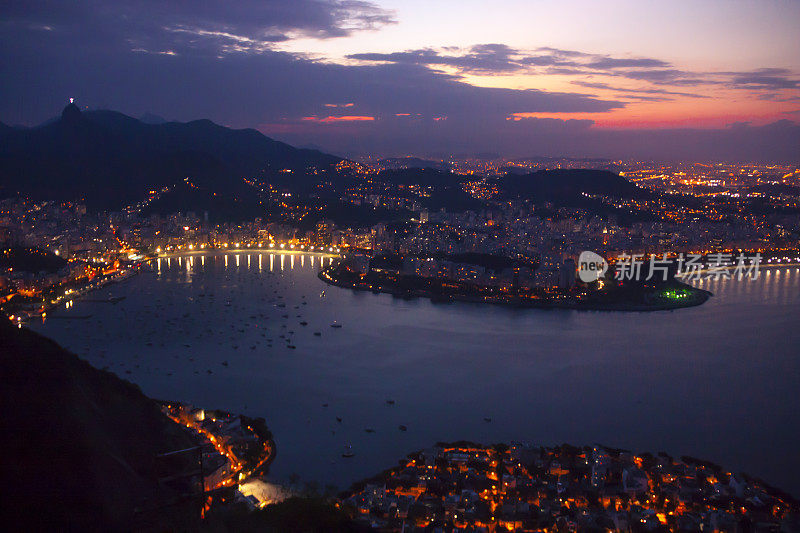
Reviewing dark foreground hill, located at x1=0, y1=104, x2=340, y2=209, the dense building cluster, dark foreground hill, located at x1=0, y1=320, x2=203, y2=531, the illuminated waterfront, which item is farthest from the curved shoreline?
dark foreground hill, located at x1=0, y1=104, x2=340, y2=209

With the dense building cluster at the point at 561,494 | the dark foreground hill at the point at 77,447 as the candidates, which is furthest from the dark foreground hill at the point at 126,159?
the dense building cluster at the point at 561,494

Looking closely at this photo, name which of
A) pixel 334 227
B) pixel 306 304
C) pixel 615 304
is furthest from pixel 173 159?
pixel 615 304

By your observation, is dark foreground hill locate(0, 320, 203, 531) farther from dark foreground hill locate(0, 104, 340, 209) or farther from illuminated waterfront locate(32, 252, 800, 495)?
dark foreground hill locate(0, 104, 340, 209)

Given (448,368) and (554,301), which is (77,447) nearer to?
(448,368)

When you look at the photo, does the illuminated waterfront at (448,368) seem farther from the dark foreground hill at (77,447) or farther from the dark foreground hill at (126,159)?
the dark foreground hill at (126,159)

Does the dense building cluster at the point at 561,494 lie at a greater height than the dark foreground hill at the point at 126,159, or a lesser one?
lesser

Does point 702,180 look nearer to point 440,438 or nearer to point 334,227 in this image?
point 334,227

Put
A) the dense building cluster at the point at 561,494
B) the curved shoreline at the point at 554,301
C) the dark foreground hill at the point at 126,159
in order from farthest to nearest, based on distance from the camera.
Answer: the dark foreground hill at the point at 126,159
the curved shoreline at the point at 554,301
the dense building cluster at the point at 561,494

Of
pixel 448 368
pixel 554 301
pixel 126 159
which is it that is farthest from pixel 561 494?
pixel 126 159
